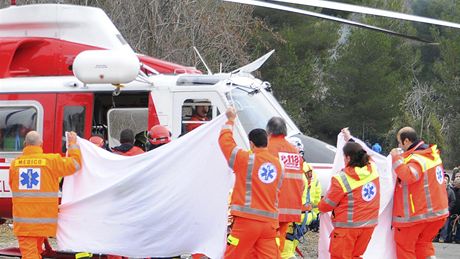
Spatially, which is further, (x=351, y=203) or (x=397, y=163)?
(x=397, y=163)

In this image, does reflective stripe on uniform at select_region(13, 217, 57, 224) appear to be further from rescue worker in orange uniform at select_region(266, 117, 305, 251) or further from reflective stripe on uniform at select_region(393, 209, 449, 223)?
reflective stripe on uniform at select_region(393, 209, 449, 223)

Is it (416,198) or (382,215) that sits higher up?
(416,198)

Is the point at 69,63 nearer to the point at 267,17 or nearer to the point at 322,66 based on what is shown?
the point at 267,17

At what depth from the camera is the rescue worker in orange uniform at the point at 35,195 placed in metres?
9.65

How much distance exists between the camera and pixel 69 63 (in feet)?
40.2

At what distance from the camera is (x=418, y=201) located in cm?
1025

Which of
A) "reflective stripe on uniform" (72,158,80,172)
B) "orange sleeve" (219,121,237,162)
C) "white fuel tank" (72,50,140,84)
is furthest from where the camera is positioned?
"white fuel tank" (72,50,140,84)

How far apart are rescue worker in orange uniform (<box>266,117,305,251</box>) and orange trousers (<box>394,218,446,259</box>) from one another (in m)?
1.62

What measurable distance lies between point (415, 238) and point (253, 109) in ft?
9.24

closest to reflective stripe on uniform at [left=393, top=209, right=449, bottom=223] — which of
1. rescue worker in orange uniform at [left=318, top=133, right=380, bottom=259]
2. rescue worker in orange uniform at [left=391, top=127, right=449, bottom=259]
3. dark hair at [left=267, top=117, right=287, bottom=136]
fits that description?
rescue worker in orange uniform at [left=391, top=127, right=449, bottom=259]

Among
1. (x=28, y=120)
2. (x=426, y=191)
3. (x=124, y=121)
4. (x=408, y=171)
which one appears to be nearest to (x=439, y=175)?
(x=426, y=191)

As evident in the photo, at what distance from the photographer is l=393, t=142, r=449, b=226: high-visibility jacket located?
1020 centimetres

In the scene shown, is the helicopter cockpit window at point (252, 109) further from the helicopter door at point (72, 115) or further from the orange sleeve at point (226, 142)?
the orange sleeve at point (226, 142)

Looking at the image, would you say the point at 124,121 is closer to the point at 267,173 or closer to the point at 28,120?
the point at 28,120
